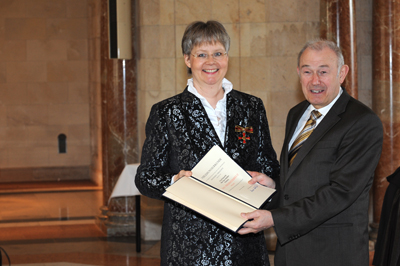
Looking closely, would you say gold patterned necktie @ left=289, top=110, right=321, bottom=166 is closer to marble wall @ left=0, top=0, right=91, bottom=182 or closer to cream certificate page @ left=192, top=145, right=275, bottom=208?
cream certificate page @ left=192, top=145, right=275, bottom=208

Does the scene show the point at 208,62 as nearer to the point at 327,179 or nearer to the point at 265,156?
the point at 265,156

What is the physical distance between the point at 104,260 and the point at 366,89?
3623 mm

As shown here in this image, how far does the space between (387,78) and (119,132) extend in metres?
3.34

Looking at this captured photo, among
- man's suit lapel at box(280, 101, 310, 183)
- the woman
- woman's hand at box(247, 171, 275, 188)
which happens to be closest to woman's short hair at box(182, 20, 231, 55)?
the woman

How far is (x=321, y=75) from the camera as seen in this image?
2.56m

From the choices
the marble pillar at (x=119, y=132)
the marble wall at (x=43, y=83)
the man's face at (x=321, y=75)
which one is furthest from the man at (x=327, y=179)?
the marble wall at (x=43, y=83)

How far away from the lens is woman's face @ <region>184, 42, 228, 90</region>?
8.80ft

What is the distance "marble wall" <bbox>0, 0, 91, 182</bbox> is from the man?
9.42 metres

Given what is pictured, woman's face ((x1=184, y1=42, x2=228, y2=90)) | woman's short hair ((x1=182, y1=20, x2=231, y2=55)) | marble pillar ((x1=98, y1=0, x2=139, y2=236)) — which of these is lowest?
marble pillar ((x1=98, y1=0, x2=139, y2=236))

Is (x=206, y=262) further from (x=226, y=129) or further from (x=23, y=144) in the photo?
(x=23, y=144)

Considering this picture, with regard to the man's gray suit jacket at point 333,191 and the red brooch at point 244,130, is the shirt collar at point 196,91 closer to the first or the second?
the red brooch at point 244,130

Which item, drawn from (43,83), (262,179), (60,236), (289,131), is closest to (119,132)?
(60,236)

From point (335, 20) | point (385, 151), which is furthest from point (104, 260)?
point (335, 20)

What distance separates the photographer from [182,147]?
2639mm
